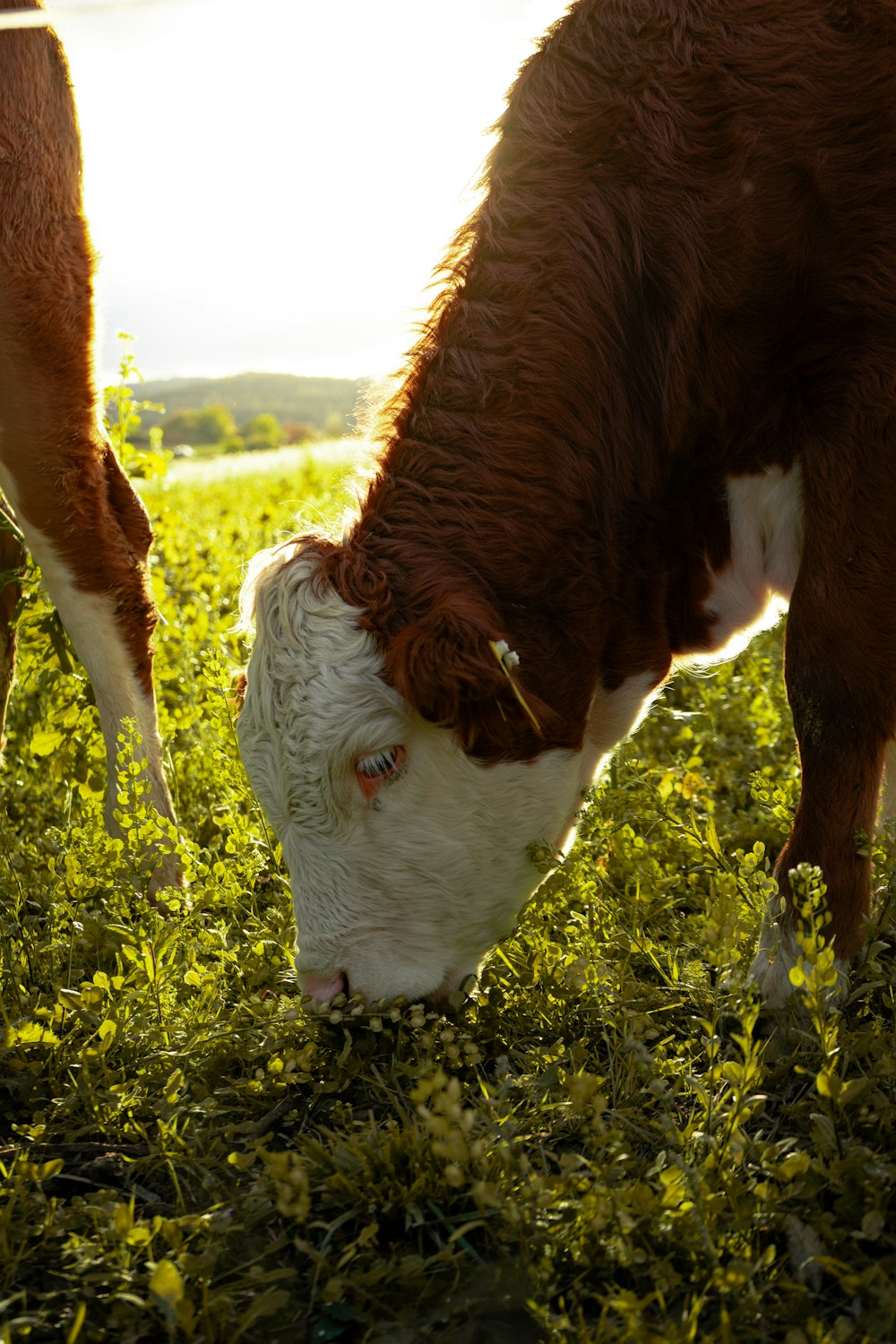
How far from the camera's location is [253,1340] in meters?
1.93

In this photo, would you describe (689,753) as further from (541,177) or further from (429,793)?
(541,177)

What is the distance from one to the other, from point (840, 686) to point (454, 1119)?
1339 mm

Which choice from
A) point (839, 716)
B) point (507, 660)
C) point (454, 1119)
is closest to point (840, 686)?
point (839, 716)

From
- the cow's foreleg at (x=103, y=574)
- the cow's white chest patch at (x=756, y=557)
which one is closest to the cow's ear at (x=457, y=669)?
the cow's white chest patch at (x=756, y=557)

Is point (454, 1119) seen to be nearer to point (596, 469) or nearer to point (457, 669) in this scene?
point (457, 669)

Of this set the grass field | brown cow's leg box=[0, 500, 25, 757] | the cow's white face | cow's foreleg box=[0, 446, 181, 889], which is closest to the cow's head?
the cow's white face

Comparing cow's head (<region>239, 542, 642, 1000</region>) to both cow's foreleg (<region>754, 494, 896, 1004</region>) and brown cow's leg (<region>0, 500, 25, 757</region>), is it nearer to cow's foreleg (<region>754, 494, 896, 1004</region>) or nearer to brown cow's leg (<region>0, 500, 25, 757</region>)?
cow's foreleg (<region>754, 494, 896, 1004</region>)

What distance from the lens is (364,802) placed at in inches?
108

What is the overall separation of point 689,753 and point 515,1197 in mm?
2820

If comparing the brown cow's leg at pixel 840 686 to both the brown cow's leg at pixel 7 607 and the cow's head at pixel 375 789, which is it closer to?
the cow's head at pixel 375 789

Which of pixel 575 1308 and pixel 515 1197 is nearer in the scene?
pixel 575 1308

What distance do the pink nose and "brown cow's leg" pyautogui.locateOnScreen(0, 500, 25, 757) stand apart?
1869 mm

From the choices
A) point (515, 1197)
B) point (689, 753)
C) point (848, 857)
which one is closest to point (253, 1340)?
point (515, 1197)

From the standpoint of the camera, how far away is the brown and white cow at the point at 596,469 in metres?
2.66
